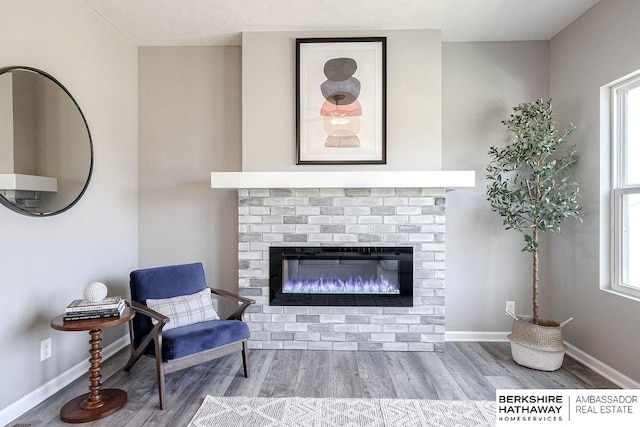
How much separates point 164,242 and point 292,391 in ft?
6.47

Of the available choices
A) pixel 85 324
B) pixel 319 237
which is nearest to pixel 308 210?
pixel 319 237

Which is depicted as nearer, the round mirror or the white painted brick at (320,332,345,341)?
the round mirror

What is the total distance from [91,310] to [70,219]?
2.69 feet

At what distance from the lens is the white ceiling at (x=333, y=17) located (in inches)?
107

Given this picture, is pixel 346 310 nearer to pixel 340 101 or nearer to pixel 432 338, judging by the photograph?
pixel 432 338

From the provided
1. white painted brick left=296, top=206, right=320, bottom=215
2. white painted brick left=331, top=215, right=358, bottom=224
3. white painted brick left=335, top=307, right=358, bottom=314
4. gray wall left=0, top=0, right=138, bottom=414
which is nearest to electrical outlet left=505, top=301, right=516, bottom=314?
white painted brick left=335, top=307, right=358, bottom=314

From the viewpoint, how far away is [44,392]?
90.6 inches

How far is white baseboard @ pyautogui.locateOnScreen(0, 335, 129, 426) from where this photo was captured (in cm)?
205

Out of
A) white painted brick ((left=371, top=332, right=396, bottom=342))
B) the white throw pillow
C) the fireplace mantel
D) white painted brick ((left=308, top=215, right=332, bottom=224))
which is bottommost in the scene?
white painted brick ((left=371, top=332, right=396, bottom=342))

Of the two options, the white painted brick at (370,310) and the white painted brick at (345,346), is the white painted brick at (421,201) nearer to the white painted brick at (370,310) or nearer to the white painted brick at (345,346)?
the white painted brick at (370,310)

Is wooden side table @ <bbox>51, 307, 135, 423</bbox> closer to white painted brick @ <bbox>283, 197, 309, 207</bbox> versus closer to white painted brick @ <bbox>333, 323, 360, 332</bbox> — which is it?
white painted brick @ <bbox>283, 197, 309, 207</bbox>
